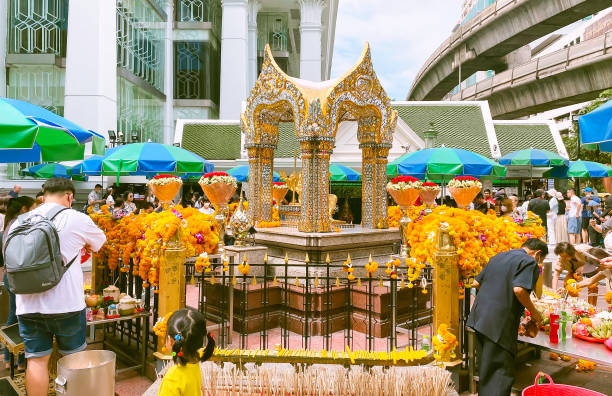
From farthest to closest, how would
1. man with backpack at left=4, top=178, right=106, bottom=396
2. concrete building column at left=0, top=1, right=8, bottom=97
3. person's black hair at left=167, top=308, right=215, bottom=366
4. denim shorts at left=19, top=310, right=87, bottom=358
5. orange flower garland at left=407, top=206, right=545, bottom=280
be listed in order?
1. concrete building column at left=0, top=1, right=8, bottom=97
2. orange flower garland at left=407, top=206, right=545, bottom=280
3. denim shorts at left=19, top=310, right=87, bottom=358
4. man with backpack at left=4, top=178, right=106, bottom=396
5. person's black hair at left=167, top=308, right=215, bottom=366

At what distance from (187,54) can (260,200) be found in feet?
72.1

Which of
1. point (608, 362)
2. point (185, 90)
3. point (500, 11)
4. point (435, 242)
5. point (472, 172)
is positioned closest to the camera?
point (608, 362)

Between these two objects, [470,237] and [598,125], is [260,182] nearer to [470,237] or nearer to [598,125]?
[470,237]

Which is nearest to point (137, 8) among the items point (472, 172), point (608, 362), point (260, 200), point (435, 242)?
point (260, 200)

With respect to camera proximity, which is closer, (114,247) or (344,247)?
(114,247)

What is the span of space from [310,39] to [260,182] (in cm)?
2261

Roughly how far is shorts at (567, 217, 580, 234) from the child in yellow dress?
1567 cm

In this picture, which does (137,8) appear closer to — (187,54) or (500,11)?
(187,54)

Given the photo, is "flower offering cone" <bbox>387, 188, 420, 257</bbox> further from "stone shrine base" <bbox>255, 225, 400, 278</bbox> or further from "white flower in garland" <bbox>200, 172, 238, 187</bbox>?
"white flower in garland" <bbox>200, 172, 238, 187</bbox>

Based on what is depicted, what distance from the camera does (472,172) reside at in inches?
428

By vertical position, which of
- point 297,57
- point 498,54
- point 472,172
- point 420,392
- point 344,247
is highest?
point 297,57

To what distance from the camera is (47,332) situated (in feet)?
13.3

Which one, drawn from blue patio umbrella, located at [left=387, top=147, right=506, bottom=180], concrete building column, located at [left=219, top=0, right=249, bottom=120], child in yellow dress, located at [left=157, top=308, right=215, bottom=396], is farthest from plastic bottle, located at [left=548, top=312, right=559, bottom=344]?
concrete building column, located at [left=219, top=0, right=249, bottom=120]

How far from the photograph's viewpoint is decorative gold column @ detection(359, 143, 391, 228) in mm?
8805
